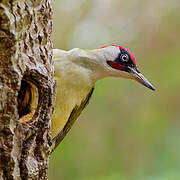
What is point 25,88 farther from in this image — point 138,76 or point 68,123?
point 138,76

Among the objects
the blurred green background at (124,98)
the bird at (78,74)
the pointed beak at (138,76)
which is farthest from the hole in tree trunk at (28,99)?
the blurred green background at (124,98)

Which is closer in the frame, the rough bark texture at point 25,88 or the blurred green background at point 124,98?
the rough bark texture at point 25,88

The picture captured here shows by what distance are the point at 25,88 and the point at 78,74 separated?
138 centimetres

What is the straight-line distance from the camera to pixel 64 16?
22.0 ft

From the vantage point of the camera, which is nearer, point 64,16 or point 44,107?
point 44,107

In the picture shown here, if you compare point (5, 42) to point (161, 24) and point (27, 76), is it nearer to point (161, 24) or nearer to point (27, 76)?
point (27, 76)

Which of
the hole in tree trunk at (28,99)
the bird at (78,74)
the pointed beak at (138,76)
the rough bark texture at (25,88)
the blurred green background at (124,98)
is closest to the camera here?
the rough bark texture at (25,88)

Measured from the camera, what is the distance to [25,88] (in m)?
2.66

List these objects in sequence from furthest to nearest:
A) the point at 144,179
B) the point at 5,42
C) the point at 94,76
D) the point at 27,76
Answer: the point at 144,179
the point at 94,76
the point at 27,76
the point at 5,42

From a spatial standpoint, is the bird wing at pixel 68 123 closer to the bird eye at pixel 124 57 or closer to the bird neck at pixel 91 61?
the bird neck at pixel 91 61

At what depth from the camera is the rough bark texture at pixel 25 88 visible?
231 centimetres

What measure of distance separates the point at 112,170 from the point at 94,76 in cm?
219

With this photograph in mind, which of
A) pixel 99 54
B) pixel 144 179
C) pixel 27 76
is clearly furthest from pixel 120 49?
pixel 27 76

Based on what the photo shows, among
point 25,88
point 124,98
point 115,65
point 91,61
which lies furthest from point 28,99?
point 124,98
